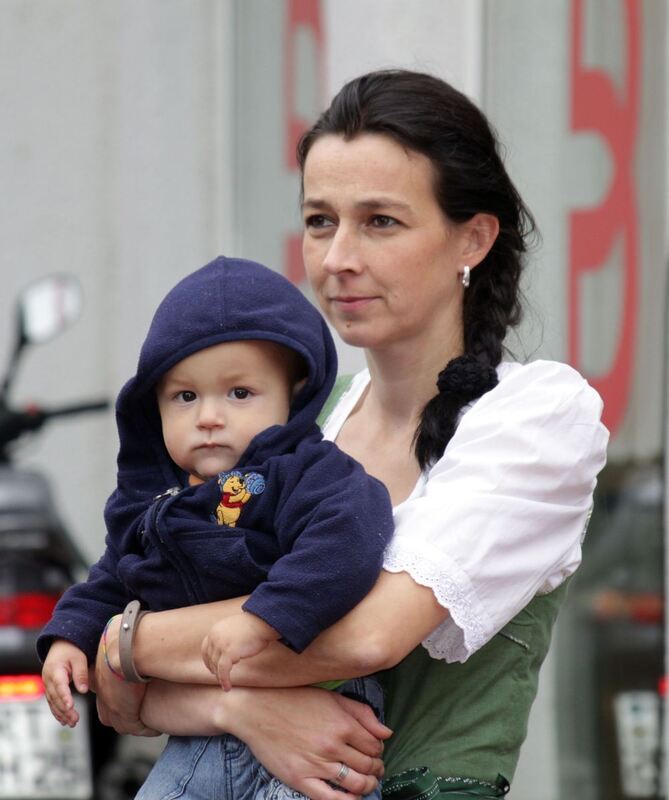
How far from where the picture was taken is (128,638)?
2455mm

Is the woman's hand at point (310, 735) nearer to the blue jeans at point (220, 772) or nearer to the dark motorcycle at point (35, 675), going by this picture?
the blue jeans at point (220, 772)

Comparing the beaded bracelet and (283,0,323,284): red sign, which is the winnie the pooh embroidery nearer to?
the beaded bracelet

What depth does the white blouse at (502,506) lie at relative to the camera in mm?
2305

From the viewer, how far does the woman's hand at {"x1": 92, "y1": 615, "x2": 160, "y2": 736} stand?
2.50 metres

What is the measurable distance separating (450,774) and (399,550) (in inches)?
13.1

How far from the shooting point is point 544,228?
4.95m

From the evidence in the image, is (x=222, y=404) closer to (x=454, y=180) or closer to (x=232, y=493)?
(x=232, y=493)

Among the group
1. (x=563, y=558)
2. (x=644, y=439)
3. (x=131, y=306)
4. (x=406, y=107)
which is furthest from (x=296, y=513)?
(x=131, y=306)

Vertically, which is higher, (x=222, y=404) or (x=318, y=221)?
(x=318, y=221)

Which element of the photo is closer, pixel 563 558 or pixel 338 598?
pixel 338 598

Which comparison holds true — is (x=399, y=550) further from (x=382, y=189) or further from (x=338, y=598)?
(x=382, y=189)

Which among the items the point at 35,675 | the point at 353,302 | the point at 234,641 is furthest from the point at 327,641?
the point at 35,675

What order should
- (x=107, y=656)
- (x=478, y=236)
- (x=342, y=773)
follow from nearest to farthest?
(x=342, y=773), (x=107, y=656), (x=478, y=236)

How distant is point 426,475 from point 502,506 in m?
0.24
